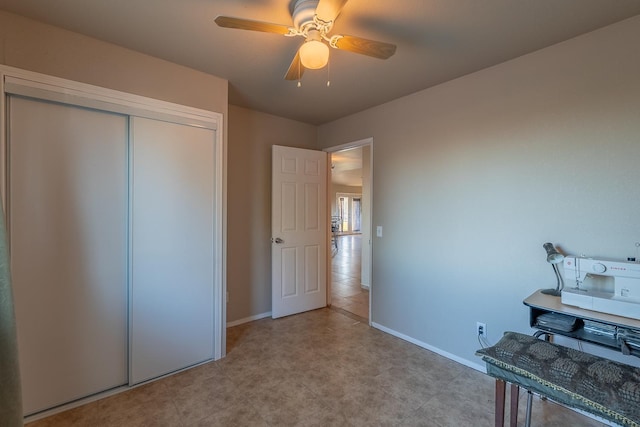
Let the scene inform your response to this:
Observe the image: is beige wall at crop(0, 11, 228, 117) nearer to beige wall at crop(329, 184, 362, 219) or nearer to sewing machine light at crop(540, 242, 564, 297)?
sewing machine light at crop(540, 242, 564, 297)

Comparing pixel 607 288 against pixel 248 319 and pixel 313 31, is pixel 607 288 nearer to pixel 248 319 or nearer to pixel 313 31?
pixel 313 31

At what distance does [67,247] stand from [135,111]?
103 centimetres

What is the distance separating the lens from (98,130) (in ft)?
6.51

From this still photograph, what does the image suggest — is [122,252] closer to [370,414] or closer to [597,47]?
[370,414]

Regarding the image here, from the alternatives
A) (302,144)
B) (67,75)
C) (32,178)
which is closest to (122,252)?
(32,178)

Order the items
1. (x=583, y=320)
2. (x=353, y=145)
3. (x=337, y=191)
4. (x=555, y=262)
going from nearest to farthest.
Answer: (x=583, y=320) → (x=555, y=262) → (x=353, y=145) → (x=337, y=191)

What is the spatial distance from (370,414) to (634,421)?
→ 49.8 inches

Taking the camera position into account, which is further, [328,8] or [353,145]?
[353,145]

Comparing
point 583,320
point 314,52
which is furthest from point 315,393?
point 314,52

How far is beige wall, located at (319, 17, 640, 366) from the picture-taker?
1784 millimetres

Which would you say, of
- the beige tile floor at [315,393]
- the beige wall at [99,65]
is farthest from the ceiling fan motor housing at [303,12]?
the beige tile floor at [315,393]

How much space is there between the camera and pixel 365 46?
1541mm

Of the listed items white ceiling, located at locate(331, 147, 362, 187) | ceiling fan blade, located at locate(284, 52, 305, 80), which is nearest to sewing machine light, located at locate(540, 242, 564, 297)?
ceiling fan blade, located at locate(284, 52, 305, 80)

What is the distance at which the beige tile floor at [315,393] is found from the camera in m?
1.81
